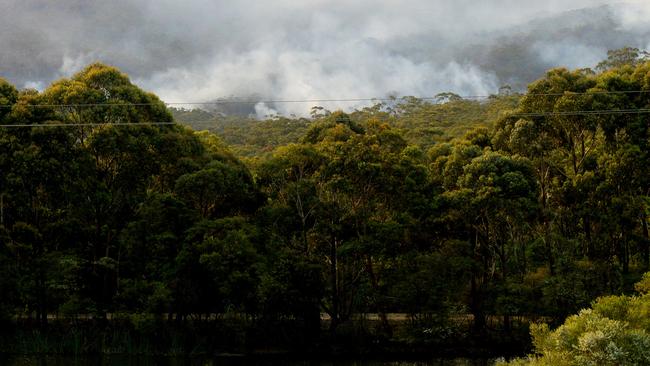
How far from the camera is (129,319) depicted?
21.5m

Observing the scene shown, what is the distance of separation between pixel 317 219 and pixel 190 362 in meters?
7.09

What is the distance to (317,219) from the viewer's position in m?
23.7

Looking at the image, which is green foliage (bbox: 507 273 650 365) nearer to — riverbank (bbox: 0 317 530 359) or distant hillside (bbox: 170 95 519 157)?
riverbank (bbox: 0 317 530 359)

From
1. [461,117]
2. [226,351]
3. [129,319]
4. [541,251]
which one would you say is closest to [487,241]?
[541,251]

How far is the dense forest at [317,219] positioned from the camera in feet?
71.6

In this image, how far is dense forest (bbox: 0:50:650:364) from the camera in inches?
859

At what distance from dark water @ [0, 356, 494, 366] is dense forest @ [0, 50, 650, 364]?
→ 3.92ft

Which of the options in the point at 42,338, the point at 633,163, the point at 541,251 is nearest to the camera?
the point at 42,338

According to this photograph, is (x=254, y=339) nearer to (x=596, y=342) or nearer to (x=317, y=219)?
(x=317, y=219)

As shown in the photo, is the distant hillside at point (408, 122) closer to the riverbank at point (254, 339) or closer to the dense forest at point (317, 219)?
the dense forest at point (317, 219)

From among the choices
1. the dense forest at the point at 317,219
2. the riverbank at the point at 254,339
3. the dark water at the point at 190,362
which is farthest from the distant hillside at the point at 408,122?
the dark water at the point at 190,362

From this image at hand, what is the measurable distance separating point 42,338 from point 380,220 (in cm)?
1337

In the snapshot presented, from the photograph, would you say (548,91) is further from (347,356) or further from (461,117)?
(461,117)

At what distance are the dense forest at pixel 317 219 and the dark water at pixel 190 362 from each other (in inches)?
47.0
